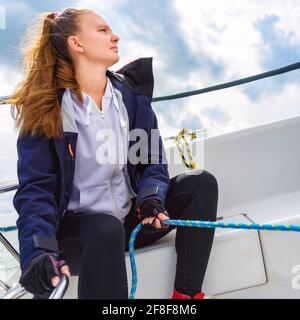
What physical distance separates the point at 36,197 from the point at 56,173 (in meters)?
0.10

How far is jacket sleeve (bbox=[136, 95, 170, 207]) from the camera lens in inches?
37.5

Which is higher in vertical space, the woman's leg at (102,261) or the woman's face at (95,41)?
the woman's face at (95,41)

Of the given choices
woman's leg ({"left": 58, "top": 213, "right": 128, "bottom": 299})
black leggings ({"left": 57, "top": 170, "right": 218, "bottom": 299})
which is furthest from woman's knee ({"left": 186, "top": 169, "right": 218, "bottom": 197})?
woman's leg ({"left": 58, "top": 213, "right": 128, "bottom": 299})

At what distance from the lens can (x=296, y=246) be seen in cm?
100

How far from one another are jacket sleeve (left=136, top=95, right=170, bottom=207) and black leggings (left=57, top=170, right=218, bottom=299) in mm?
45

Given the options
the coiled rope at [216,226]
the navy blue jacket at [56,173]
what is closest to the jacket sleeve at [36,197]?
the navy blue jacket at [56,173]

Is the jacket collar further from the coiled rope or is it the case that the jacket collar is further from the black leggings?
the coiled rope

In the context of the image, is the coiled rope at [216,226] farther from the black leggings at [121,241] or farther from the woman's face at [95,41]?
the woman's face at [95,41]

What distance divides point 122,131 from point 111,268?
42 centimetres

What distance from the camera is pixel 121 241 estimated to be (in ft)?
2.45

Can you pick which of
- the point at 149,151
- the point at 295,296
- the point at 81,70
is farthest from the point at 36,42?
the point at 295,296

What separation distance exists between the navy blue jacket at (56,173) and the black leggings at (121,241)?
0.05 m

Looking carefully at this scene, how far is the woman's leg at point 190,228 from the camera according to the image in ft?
2.85

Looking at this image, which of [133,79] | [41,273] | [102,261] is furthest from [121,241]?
[133,79]
